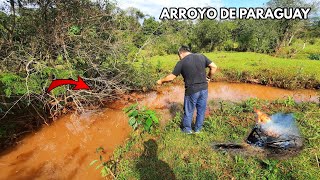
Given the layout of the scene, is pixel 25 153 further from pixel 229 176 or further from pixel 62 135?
pixel 229 176

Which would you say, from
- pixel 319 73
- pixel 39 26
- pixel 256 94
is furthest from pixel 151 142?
pixel 319 73

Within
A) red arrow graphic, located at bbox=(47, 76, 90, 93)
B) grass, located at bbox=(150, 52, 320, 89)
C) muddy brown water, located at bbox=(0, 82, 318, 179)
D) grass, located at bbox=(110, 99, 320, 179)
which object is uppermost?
red arrow graphic, located at bbox=(47, 76, 90, 93)

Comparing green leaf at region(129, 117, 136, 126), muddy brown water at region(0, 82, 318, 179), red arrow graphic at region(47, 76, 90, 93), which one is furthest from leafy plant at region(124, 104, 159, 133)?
red arrow graphic at region(47, 76, 90, 93)

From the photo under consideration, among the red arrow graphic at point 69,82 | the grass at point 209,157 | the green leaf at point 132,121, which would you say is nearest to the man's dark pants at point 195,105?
the grass at point 209,157

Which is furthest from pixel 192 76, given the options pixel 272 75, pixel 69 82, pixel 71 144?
pixel 272 75

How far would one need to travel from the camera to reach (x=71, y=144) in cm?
510

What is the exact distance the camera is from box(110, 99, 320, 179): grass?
328 cm

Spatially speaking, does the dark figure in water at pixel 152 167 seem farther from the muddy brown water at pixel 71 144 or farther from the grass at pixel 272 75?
the grass at pixel 272 75

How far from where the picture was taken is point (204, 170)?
343 cm

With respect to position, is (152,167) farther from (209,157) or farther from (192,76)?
(192,76)

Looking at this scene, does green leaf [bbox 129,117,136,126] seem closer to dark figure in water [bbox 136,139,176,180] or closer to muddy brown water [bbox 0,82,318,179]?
dark figure in water [bbox 136,139,176,180]

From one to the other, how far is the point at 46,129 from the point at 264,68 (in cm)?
855

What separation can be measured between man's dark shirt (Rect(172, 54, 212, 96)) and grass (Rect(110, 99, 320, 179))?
93 centimetres

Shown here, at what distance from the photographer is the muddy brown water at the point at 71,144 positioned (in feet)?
13.5
